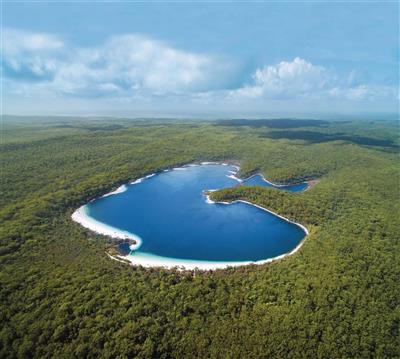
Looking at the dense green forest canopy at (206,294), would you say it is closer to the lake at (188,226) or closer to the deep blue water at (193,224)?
the lake at (188,226)

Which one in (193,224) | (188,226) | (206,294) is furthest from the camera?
(193,224)

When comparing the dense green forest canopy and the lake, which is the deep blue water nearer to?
the lake

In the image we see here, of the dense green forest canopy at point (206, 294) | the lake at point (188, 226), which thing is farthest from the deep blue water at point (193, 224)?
the dense green forest canopy at point (206, 294)

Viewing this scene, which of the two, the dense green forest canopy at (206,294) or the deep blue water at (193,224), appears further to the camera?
the deep blue water at (193,224)

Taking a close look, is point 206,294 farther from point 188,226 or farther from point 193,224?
point 193,224

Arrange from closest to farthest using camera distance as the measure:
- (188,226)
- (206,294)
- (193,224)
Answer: (206,294) → (188,226) → (193,224)

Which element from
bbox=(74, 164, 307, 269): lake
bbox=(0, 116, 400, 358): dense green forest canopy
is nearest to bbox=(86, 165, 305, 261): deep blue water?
bbox=(74, 164, 307, 269): lake

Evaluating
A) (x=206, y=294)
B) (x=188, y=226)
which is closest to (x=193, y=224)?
(x=188, y=226)

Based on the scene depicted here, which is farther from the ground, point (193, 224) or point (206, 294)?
point (206, 294)

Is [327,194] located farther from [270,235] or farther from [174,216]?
[174,216]

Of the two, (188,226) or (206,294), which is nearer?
(206,294)
